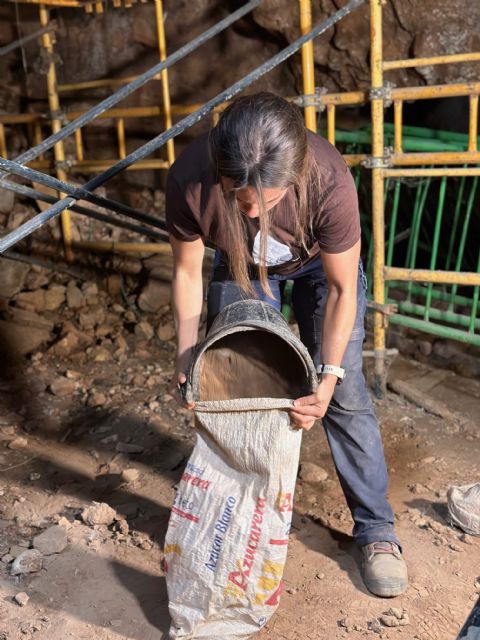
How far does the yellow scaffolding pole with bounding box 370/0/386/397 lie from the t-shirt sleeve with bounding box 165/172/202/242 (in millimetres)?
1594

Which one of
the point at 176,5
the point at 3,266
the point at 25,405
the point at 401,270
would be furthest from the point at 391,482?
the point at 176,5

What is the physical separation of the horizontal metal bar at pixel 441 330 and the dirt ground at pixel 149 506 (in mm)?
394

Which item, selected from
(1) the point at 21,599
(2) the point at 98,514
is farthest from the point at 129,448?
(1) the point at 21,599

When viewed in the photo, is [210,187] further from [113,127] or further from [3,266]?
[113,127]

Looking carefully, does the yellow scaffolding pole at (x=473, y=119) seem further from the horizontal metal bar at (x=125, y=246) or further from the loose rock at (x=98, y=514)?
the loose rock at (x=98, y=514)

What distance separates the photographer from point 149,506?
118 inches

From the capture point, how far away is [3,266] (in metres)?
4.77

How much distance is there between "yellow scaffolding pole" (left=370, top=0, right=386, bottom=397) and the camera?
338cm

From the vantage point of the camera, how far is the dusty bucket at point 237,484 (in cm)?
209

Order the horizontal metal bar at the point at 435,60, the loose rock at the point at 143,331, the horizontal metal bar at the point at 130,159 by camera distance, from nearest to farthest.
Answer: the horizontal metal bar at the point at 130,159 < the horizontal metal bar at the point at 435,60 < the loose rock at the point at 143,331

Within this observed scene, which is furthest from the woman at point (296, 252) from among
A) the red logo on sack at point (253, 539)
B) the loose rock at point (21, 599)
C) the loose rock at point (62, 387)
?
the loose rock at point (62, 387)

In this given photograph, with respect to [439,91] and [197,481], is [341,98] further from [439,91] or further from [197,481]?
[197,481]

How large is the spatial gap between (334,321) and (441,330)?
61.9 inches

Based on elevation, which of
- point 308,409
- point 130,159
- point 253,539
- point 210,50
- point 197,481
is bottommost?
point 253,539
